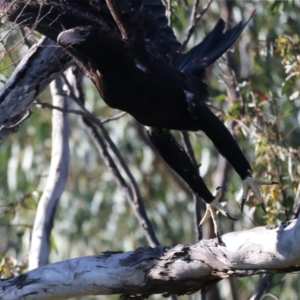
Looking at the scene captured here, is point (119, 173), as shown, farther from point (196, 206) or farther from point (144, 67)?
point (144, 67)

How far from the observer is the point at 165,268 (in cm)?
307

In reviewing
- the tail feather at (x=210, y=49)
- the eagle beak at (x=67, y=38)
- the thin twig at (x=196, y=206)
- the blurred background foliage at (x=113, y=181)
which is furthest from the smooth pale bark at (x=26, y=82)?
the blurred background foliage at (x=113, y=181)

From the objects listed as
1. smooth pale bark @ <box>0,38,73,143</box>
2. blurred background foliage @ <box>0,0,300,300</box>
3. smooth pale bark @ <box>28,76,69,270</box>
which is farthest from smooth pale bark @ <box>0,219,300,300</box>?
blurred background foliage @ <box>0,0,300,300</box>

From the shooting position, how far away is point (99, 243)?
844cm

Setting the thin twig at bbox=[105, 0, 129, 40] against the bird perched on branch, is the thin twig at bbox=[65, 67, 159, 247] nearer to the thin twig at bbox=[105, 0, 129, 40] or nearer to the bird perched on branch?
the bird perched on branch

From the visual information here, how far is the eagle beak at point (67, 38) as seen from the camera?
12.0ft

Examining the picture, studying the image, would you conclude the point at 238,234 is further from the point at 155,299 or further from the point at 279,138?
the point at 155,299

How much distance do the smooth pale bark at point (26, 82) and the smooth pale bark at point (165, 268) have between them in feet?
2.58

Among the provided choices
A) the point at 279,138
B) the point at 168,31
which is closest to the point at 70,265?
the point at 168,31

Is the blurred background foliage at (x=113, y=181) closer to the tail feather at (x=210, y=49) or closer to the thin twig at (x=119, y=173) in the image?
the thin twig at (x=119, y=173)

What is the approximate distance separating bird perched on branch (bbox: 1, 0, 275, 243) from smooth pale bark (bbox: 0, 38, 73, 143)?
9cm

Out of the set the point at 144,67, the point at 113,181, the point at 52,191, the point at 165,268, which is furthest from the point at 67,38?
the point at 113,181

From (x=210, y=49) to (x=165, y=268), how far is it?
5.41 feet

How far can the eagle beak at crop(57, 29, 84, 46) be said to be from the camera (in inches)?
143
